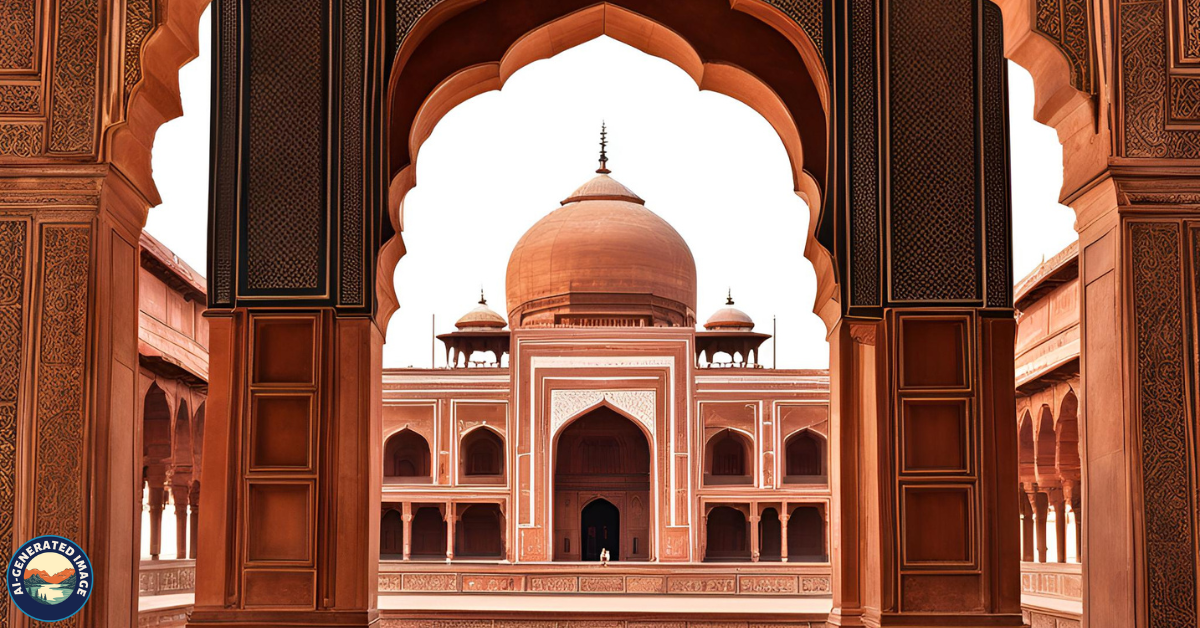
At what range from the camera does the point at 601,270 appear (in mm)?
23031

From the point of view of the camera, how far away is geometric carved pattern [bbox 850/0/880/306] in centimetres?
555

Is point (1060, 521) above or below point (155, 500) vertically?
below

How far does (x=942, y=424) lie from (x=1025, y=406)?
9.69 m

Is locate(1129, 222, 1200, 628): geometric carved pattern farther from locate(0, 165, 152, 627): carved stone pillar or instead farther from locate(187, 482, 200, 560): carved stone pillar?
locate(187, 482, 200, 560): carved stone pillar

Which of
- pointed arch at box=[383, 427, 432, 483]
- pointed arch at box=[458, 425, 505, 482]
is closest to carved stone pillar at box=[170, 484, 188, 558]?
pointed arch at box=[458, 425, 505, 482]

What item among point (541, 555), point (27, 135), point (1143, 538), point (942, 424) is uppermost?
point (27, 135)

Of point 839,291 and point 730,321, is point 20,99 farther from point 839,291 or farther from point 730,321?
point 730,321

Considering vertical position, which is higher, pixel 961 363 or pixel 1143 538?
pixel 961 363

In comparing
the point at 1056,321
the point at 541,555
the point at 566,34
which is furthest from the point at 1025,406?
the point at 566,34

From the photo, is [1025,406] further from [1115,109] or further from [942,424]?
[1115,109]

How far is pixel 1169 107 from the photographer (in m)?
3.64

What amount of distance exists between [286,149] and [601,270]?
→ 1759 cm

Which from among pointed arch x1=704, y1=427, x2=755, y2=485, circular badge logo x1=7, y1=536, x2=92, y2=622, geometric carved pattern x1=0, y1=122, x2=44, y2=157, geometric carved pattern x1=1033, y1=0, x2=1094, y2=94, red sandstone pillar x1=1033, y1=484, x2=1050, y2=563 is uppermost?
geometric carved pattern x1=1033, y1=0, x2=1094, y2=94

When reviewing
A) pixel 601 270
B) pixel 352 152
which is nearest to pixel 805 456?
pixel 601 270
